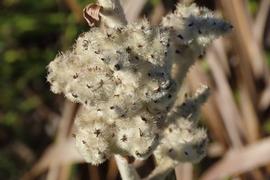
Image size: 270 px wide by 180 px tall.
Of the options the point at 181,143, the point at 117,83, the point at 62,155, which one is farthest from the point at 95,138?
the point at 62,155

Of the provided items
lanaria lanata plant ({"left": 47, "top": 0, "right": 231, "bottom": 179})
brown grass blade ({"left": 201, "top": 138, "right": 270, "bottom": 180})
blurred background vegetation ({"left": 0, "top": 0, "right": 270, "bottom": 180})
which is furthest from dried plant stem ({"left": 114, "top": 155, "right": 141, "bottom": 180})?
brown grass blade ({"left": 201, "top": 138, "right": 270, "bottom": 180})

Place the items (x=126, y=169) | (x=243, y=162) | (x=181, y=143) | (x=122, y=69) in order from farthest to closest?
(x=243, y=162) → (x=181, y=143) → (x=126, y=169) → (x=122, y=69)

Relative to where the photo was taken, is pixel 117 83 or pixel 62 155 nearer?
pixel 117 83

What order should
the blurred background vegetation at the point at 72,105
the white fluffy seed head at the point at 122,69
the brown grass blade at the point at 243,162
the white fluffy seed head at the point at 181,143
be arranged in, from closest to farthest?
1. the white fluffy seed head at the point at 122,69
2. the white fluffy seed head at the point at 181,143
3. the brown grass blade at the point at 243,162
4. the blurred background vegetation at the point at 72,105

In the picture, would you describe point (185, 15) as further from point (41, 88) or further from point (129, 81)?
point (41, 88)

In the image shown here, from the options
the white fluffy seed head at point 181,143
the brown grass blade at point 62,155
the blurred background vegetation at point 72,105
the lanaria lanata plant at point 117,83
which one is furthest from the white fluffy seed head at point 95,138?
the brown grass blade at point 62,155

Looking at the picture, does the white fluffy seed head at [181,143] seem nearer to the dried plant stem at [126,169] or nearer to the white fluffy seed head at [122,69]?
the dried plant stem at [126,169]

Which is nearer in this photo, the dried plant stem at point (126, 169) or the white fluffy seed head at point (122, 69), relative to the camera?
the white fluffy seed head at point (122, 69)

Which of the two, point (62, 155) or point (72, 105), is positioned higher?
point (72, 105)

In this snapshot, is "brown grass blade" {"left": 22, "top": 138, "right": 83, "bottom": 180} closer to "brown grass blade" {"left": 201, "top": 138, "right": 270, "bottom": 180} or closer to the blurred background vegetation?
the blurred background vegetation

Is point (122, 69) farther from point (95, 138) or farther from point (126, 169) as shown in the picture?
point (126, 169)
